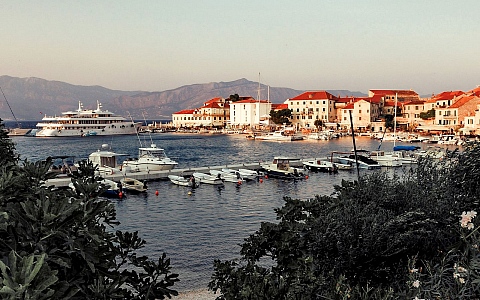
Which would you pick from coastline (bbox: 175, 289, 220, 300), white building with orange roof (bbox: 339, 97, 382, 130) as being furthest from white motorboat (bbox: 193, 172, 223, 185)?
white building with orange roof (bbox: 339, 97, 382, 130)

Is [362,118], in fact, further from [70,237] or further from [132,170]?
[70,237]

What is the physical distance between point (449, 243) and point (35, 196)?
22.3 ft

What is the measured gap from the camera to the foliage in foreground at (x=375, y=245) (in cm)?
603

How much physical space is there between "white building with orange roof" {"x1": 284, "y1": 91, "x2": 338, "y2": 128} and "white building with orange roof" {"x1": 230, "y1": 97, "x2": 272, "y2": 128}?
8884 mm

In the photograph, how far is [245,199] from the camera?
98.2ft

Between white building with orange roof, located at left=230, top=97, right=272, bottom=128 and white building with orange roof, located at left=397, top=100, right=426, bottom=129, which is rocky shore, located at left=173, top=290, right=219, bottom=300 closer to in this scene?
white building with orange roof, located at left=397, top=100, right=426, bottom=129

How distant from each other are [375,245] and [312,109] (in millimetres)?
114127

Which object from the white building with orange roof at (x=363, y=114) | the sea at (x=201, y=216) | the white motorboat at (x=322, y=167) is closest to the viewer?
the sea at (x=201, y=216)

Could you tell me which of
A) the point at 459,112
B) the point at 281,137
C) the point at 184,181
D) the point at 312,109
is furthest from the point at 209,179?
the point at 312,109

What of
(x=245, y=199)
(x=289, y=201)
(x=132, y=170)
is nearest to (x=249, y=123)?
(x=132, y=170)

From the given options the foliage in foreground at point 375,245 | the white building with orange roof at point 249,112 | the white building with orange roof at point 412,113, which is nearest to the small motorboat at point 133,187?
the foliage in foreground at point 375,245

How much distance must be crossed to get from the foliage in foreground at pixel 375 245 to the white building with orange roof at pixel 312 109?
110118 mm

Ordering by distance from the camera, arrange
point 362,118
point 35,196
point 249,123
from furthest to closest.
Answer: point 249,123 < point 362,118 < point 35,196

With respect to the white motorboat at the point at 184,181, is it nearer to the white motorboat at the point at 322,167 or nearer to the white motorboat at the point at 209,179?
the white motorboat at the point at 209,179
